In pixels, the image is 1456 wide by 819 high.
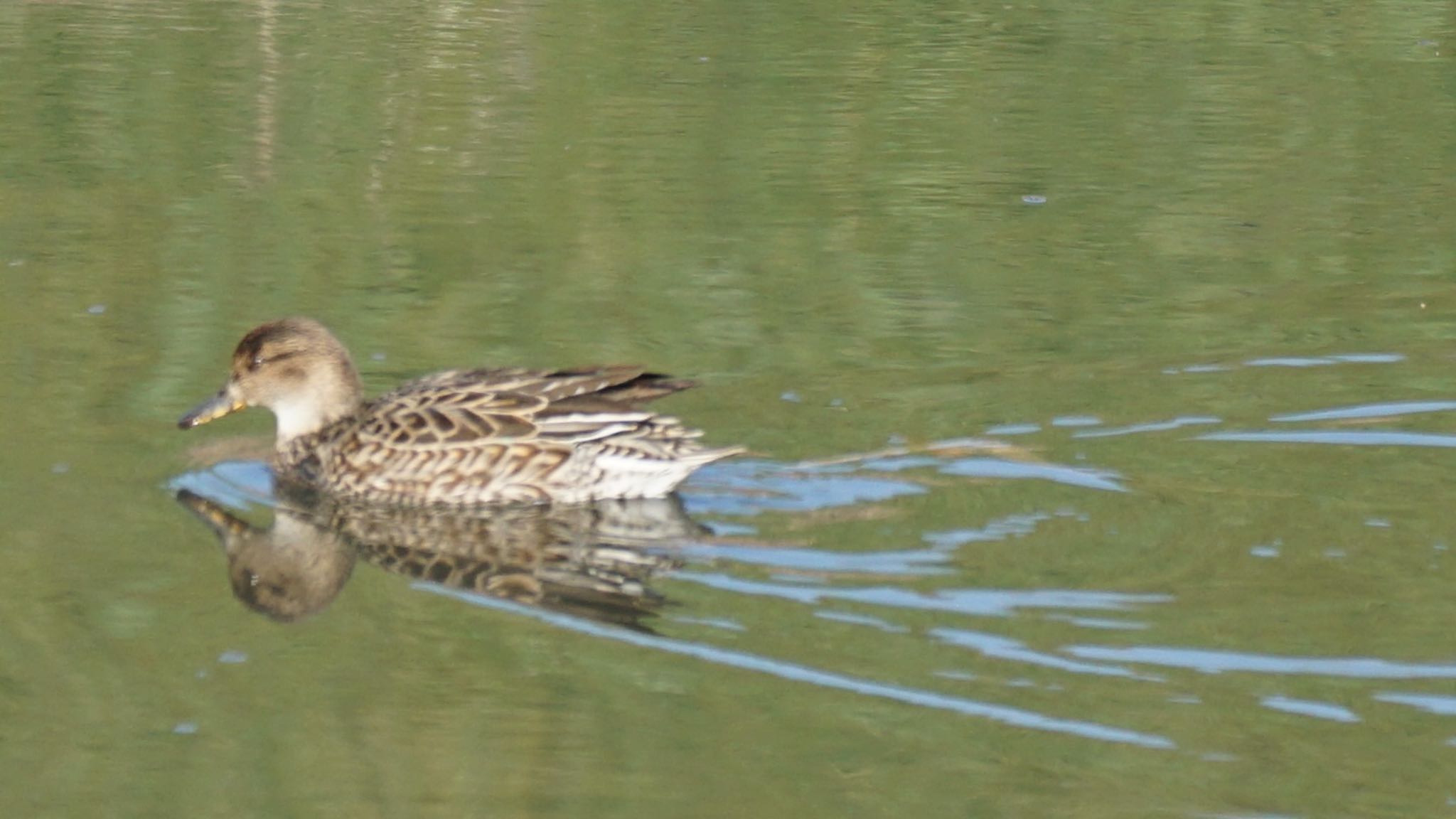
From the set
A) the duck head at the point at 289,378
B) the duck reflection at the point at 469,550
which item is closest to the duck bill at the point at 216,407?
the duck head at the point at 289,378

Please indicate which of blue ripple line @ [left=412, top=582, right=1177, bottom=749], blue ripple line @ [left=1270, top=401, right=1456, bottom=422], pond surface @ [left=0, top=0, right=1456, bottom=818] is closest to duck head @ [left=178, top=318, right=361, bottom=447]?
pond surface @ [left=0, top=0, right=1456, bottom=818]

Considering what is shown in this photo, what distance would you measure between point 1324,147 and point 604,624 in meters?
8.25

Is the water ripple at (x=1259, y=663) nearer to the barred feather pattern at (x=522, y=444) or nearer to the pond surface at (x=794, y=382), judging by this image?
the pond surface at (x=794, y=382)

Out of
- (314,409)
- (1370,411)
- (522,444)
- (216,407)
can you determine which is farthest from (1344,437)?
(216,407)

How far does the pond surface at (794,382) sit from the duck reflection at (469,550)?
93 millimetres

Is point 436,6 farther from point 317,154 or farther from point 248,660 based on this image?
point 248,660

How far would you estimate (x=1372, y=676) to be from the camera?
6.36 m

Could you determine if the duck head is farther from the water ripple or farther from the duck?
the water ripple

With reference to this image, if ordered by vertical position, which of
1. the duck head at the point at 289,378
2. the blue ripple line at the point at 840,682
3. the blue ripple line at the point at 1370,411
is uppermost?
the blue ripple line at the point at 840,682

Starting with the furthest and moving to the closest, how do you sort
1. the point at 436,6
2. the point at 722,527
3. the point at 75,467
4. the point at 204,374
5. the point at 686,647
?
the point at 436,6
the point at 204,374
the point at 75,467
the point at 722,527
the point at 686,647

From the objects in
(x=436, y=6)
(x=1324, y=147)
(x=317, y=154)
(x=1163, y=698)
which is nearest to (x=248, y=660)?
(x=1163, y=698)

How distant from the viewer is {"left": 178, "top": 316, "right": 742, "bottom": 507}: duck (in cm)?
833

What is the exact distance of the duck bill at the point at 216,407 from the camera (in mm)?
8977

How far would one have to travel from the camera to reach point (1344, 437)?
8531 mm
